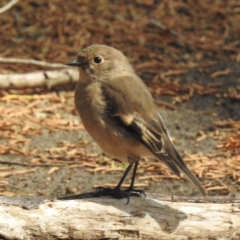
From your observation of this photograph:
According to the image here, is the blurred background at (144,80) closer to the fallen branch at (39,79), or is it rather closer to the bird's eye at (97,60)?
the fallen branch at (39,79)

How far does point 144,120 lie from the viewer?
4.93 metres

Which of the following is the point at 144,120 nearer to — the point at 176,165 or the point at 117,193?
the point at 176,165

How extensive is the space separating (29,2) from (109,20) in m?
1.36

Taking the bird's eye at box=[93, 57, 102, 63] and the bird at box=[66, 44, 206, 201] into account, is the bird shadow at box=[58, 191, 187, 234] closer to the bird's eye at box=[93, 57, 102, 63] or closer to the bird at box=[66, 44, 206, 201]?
the bird at box=[66, 44, 206, 201]

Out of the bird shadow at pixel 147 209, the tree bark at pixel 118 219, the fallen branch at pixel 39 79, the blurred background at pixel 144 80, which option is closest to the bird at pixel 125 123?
the bird shadow at pixel 147 209

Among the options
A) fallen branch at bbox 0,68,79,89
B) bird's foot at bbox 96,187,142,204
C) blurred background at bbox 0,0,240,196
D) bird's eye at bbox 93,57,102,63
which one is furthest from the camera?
fallen branch at bbox 0,68,79,89

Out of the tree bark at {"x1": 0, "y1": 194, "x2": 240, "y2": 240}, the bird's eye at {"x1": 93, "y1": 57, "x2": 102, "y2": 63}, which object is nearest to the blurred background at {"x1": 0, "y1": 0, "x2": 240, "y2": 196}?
the tree bark at {"x1": 0, "y1": 194, "x2": 240, "y2": 240}

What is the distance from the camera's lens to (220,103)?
311 inches

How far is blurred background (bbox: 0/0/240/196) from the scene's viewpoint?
244 inches

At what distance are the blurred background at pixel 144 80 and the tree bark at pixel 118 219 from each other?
114cm

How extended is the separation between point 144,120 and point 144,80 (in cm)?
361

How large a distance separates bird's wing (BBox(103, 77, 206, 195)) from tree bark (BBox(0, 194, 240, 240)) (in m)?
0.27

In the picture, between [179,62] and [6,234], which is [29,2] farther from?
[6,234]

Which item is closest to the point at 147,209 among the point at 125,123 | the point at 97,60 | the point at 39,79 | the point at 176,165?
the point at 176,165
